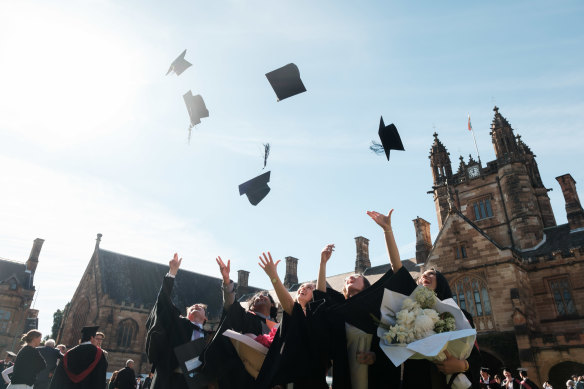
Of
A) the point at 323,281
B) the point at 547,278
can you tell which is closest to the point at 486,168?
the point at 547,278

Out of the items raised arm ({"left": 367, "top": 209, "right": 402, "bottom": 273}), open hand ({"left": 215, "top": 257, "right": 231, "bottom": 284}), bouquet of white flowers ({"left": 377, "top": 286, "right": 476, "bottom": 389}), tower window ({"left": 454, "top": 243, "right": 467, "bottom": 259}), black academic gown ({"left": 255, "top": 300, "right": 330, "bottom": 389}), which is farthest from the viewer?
tower window ({"left": 454, "top": 243, "right": 467, "bottom": 259})

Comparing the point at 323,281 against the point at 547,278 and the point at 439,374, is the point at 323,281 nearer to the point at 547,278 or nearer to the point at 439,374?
the point at 439,374

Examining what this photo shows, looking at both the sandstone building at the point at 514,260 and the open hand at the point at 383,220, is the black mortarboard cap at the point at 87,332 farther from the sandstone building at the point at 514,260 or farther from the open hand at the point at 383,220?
the sandstone building at the point at 514,260

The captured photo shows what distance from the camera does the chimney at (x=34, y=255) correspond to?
4044cm

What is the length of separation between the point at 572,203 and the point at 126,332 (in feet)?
121

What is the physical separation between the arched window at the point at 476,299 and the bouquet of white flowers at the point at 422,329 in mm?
17554

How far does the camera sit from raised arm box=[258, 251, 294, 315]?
11.9 feet

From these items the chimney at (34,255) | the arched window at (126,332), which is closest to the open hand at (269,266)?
the arched window at (126,332)

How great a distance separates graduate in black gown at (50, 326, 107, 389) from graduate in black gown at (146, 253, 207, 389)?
196 centimetres

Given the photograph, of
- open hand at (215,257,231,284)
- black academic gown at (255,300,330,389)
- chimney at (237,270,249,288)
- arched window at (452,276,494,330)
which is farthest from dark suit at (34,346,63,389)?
chimney at (237,270,249,288)

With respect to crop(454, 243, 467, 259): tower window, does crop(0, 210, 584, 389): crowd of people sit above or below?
below

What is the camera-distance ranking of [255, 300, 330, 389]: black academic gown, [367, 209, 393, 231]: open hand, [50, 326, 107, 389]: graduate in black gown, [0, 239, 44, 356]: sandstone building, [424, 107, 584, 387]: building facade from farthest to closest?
[0, 239, 44, 356]: sandstone building
[424, 107, 584, 387]: building facade
[50, 326, 107, 389]: graduate in black gown
[367, 209, 393, 231]: open hand
[255, 300, 330, 389]: black academic gown

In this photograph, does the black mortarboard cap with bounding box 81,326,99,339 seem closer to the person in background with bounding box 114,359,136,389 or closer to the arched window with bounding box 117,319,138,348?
the person in background with bounding box 114,359,136,389

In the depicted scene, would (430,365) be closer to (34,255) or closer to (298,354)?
(298,354)
